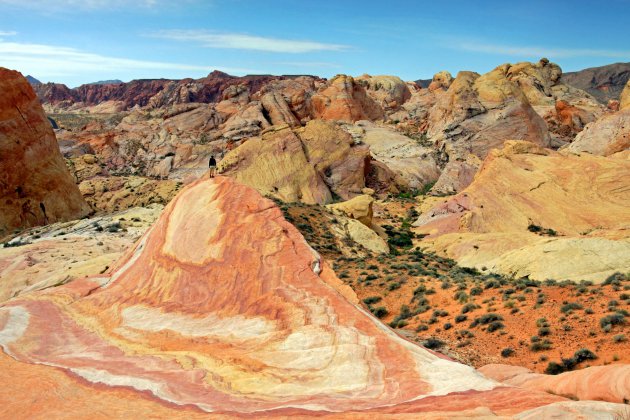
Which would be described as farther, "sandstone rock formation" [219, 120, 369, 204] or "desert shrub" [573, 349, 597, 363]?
"sandstone rock formation" [219, 120, 369, 204]

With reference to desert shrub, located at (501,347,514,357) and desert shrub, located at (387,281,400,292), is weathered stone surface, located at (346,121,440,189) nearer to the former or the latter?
desert shrub, located at (387,281,400,292)

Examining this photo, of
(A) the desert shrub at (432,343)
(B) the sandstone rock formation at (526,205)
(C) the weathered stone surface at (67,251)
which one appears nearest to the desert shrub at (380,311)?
(A) the desert shrub at (432,343)

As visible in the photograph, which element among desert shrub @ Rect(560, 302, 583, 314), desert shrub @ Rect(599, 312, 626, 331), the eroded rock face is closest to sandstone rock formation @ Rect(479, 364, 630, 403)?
desert shrub @ Rect(599, 312, 626, 331)

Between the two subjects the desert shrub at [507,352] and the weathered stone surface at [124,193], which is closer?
the desert shrub at [507,352]

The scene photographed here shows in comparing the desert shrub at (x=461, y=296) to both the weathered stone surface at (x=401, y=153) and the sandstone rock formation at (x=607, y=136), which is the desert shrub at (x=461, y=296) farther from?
the sandstone rock formation at (x=607, y=136)

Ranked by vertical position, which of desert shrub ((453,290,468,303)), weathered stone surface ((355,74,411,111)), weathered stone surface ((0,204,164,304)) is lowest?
weathered stone surface ((0,204,164,304))

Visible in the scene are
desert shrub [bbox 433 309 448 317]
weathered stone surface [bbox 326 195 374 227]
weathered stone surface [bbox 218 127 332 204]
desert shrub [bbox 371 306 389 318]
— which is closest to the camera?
desert shrub [bbox 433 309 448 317]
